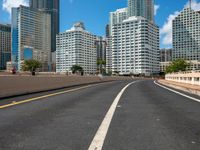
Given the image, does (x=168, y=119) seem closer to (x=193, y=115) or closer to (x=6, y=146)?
(x=193, y=115)

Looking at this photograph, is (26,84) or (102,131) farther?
(26,84)

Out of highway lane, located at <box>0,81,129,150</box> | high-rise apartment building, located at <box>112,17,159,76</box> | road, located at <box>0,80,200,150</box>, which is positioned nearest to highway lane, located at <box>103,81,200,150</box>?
road, located at <box>0,80,200,150</box>

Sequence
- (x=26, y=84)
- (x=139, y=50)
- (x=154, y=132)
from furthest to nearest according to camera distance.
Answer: (x=139, y=50) → (x=26, y=84) → (x=154, y=132)

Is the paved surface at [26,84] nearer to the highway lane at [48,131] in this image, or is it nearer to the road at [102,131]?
the highway lane at [48,131]

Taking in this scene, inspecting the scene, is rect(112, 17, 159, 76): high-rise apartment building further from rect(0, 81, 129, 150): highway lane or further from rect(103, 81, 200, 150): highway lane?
rect(0, 81, 129, 150): highway lane

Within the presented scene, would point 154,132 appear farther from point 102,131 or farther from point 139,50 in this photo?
point 139,50

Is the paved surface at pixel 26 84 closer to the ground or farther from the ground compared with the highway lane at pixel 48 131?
farther from the ground

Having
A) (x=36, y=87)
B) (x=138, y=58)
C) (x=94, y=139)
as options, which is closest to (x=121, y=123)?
(x=94, y=139)

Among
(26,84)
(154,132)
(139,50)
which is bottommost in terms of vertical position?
(154,132)

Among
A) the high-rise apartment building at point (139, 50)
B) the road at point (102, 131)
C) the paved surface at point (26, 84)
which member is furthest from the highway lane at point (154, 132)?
the high-rise apartment building at point (139, 50)

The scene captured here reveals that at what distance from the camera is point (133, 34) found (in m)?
196

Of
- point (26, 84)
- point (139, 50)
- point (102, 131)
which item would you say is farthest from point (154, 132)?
point (139, 50)

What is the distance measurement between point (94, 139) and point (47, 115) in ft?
11.1

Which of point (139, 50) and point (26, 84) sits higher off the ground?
point (139, 50)
